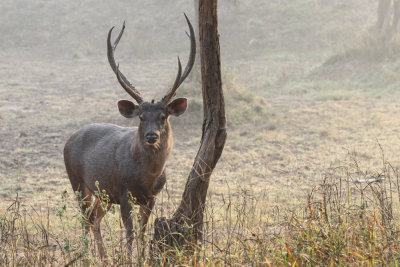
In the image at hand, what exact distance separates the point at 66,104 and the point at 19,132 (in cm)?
311

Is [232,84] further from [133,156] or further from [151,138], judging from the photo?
[151,138]

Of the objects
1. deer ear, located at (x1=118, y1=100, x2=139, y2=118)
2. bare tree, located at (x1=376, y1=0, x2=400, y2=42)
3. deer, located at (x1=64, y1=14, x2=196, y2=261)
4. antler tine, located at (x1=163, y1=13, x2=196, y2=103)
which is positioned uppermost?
bare tree, located at (x1=376, y1=0, x2=400, y2=42)

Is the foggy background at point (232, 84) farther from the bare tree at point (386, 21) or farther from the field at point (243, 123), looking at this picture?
the bare tree at point (386, 21)

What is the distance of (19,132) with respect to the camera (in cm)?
1267

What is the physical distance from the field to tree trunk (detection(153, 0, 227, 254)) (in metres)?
0.21

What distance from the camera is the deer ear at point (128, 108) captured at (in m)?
6.08

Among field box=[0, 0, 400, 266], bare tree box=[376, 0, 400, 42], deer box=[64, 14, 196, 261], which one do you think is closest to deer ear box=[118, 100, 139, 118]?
deer box=[64, 14, 196, 261]

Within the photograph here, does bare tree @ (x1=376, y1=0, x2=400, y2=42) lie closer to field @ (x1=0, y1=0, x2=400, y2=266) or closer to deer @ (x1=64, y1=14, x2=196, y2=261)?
field @ (x1=0, y1=0, x2=400, y2=266)

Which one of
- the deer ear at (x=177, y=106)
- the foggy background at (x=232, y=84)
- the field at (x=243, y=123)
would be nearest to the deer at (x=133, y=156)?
the deer ear at (x=177, y=106)

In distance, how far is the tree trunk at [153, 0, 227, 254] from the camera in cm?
488

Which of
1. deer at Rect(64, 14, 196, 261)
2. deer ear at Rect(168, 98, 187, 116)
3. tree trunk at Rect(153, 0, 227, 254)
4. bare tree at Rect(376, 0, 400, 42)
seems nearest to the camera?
tree trunk at Rect(153, 0, 227, 254)

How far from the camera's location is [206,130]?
16.8 feet

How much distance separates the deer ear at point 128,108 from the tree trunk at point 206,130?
1.23 metres

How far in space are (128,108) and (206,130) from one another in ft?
4.49
